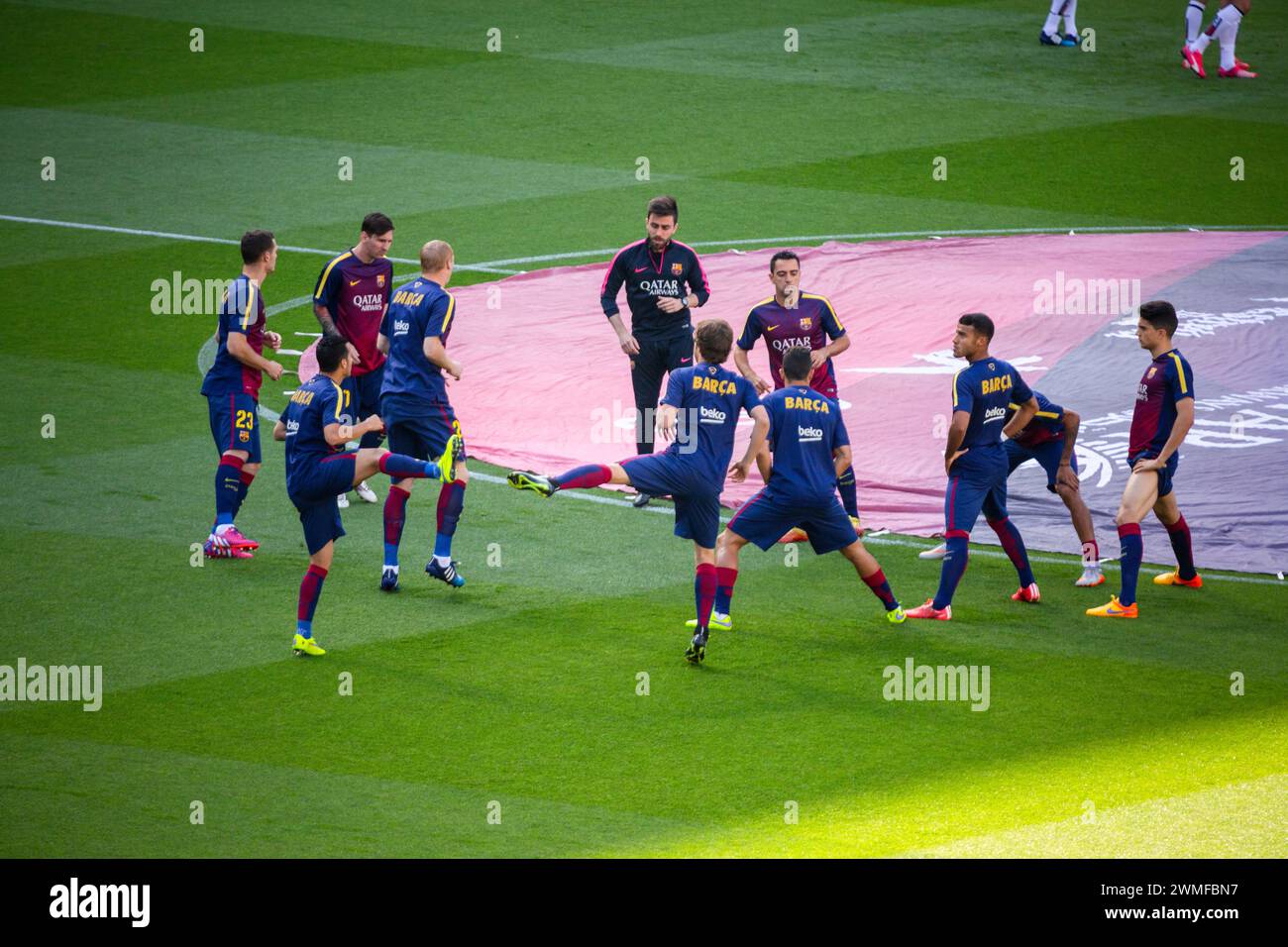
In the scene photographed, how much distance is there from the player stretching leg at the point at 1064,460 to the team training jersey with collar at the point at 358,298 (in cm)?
474

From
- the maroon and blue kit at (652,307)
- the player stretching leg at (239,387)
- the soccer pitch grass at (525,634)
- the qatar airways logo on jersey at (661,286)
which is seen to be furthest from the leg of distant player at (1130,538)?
the player stretching leg at (239,387)

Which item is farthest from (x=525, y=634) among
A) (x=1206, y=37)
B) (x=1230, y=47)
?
(x=1230, y=47)

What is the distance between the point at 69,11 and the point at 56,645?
2594 centimetres

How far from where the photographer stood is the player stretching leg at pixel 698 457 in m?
10.6

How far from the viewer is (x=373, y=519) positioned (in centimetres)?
1364

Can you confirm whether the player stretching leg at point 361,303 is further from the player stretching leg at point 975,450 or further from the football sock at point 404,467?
the player stretching leg at point 975,450

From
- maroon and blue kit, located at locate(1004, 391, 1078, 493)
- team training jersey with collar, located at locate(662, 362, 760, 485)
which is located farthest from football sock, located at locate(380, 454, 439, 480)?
maroon and blue kit, located at locate(1004, 391, 1078, 493)

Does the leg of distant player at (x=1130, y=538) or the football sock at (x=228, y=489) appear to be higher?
the football sock at (x=228, y=489)

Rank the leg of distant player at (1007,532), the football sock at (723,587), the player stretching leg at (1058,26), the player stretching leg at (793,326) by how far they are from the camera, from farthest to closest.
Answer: the player stretching leg at (1058,26) → the player stretching leg at (793,326) → the leg of distant player at (1007,532) → the football sock at (723,587)

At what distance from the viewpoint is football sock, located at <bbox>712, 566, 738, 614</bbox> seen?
435 inches

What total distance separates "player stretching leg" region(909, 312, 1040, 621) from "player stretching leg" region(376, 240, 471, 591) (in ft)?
10.7

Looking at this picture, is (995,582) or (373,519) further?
(373,519)
